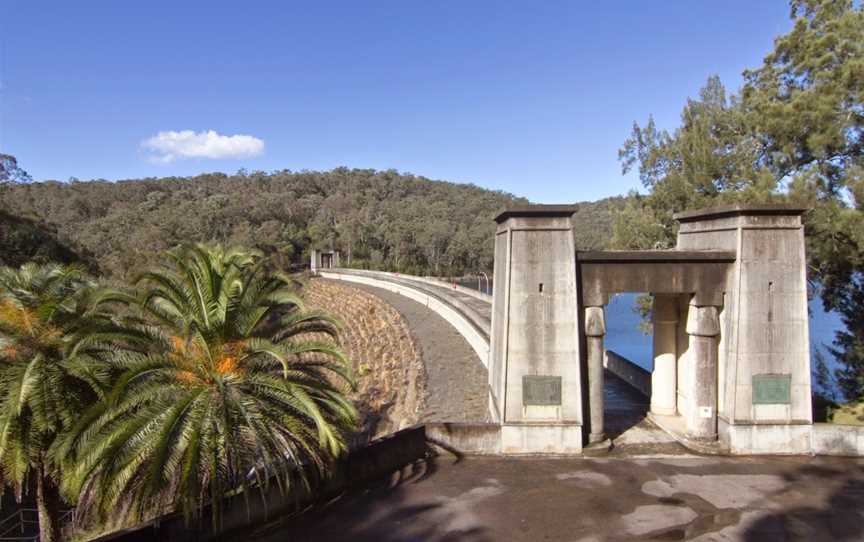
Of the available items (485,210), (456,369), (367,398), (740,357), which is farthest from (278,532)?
(485,210)

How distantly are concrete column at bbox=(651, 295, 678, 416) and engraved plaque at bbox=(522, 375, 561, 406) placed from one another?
3621 millimetres

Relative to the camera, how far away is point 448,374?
19641 millimetres

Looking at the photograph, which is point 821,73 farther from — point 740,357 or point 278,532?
point 278,532

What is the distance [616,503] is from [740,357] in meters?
3.91

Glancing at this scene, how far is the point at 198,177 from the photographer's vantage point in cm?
17862

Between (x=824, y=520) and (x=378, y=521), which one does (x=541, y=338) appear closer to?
(x=378, y=521)

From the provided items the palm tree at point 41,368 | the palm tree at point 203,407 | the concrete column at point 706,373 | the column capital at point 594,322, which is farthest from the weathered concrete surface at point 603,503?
the palm tree at point 41,368

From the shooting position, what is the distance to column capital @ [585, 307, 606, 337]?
35.0 ft

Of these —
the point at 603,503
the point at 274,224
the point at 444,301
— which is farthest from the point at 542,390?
the point at 274,224

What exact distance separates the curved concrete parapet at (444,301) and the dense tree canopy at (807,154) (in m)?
7.03

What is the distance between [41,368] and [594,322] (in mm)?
9742

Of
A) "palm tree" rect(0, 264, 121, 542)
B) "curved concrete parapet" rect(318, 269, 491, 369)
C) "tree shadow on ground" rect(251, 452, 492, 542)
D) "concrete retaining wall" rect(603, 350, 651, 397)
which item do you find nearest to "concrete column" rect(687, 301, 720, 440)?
"concrete retaining wall" rect(603, 350, 651, 397)

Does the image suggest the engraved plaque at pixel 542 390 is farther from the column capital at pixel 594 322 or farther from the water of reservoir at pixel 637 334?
the water of reservoir at pixel 637 334

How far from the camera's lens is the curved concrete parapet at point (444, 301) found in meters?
21.2
